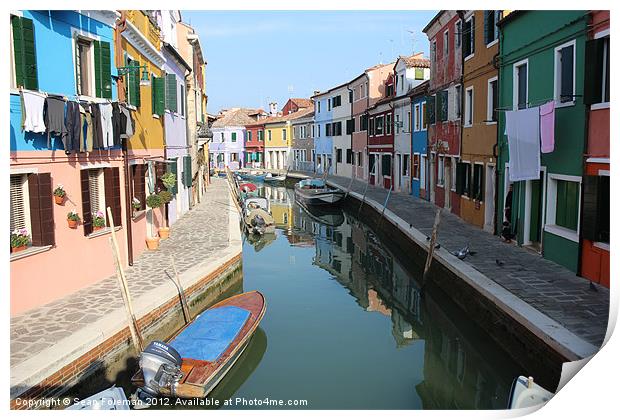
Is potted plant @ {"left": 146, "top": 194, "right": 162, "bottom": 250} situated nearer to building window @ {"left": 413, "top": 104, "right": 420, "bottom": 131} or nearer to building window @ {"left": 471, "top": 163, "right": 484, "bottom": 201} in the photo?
building window @ {"left": 471, "top": 163, "right": 484, "bottom": 201}

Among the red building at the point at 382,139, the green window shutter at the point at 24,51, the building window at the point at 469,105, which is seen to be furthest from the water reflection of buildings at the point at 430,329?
the red building at the point at 382,139

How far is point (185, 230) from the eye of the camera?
59.2 feet

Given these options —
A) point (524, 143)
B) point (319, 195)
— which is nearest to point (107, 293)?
point (524, 143)

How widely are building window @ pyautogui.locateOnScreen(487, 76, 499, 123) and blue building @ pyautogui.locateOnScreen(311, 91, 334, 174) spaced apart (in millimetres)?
29193

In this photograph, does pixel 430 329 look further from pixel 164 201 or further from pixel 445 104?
pixel 445 104

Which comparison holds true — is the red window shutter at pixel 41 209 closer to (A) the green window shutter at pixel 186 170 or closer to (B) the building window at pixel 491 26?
(A) the green window shutter at pixel 186 170

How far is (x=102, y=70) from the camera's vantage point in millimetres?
11375

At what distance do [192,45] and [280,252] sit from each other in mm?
13185

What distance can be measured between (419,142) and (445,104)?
482 cm

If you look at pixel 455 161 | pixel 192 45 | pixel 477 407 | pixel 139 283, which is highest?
pixel 192 45

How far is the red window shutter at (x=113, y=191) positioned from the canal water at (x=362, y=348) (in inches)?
163

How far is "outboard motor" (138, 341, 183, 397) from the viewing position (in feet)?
25.6
